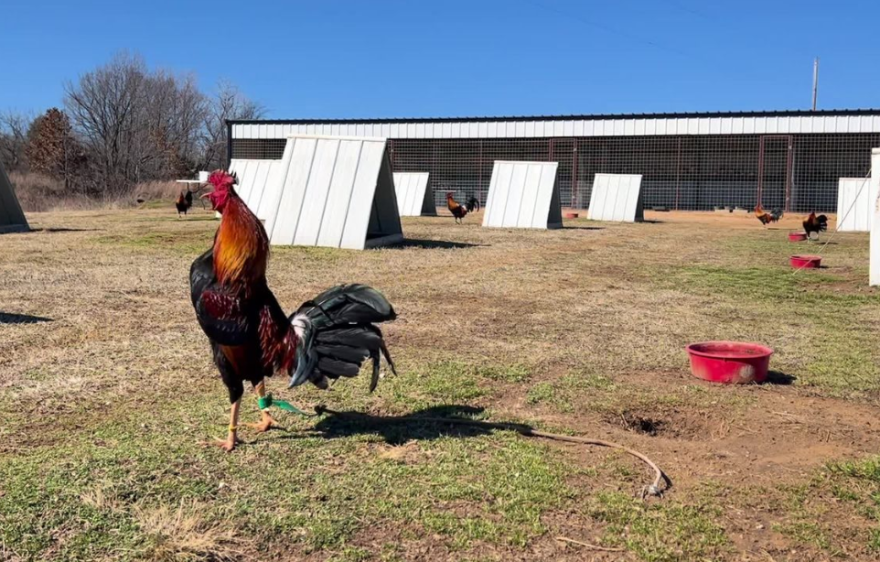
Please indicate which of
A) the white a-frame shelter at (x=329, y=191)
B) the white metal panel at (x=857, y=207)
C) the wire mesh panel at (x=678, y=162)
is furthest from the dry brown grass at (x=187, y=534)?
the wire mesh panel at (x=678, y=162)

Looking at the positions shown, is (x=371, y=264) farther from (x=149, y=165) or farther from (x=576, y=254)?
(x=149, y=165)

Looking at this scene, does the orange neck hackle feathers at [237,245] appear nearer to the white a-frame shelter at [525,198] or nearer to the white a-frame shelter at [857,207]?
the white a-frame shelter at [525,198]

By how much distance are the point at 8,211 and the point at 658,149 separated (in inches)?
1138

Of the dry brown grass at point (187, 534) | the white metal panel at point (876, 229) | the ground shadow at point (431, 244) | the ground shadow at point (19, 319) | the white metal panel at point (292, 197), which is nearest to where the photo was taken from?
the dry brown grass at point (187, 534)

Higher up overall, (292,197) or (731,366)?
(292,197)

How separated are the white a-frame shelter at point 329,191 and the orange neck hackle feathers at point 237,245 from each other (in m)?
9.10

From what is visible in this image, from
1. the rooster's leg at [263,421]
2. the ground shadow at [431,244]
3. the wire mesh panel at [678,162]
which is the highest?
the wire mesh panel at [678,162]

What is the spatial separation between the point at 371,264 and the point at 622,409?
686cm

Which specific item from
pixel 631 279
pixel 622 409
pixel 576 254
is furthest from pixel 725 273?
pixel 622 409

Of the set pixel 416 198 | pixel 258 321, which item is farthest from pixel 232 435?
pixel 416 198

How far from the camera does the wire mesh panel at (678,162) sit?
1353 inches

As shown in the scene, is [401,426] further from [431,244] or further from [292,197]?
[431,244]

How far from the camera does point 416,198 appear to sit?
88.4 ft

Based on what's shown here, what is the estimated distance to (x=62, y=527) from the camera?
272 cm
